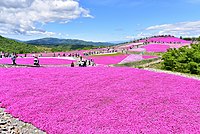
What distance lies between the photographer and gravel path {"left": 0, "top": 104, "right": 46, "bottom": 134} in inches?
603

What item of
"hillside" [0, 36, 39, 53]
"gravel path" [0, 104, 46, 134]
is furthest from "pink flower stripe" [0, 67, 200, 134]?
"hillside" [0, 36, 39, 53]

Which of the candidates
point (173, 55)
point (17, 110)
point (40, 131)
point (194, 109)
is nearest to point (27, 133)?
point (40, 131)

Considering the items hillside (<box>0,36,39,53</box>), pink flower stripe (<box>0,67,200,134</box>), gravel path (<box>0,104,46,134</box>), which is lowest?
gravel path (<box>0,104,46,134</box>)

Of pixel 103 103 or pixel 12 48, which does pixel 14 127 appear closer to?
pixel 103 103

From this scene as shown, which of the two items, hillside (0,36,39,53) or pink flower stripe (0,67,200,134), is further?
hillside (0,36,39,53)

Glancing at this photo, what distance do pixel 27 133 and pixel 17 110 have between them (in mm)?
3951

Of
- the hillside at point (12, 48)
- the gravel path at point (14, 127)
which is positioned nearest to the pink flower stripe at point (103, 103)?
the gravel path at point (14, 127)

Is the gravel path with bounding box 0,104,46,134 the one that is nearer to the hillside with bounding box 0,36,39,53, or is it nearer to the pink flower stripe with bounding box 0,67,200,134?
the pink flower stripe with bounding box 0,67,200,134

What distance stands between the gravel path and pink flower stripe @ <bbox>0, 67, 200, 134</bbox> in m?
0.41

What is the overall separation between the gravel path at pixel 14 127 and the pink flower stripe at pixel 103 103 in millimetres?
407

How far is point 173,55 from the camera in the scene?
49.6 m

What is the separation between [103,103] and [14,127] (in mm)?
5967

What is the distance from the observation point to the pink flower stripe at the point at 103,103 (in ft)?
50.0

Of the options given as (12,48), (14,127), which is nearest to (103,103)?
(14,127)
